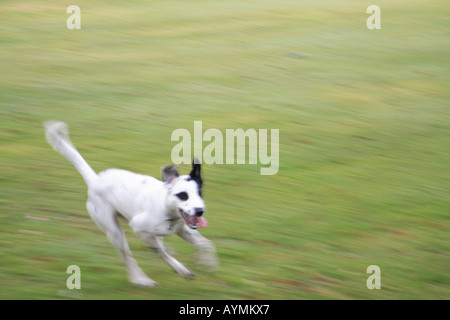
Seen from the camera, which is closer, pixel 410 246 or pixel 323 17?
pixel 410 246

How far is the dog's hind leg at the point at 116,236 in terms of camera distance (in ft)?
23.4

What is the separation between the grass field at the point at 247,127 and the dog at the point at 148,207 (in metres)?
0.35

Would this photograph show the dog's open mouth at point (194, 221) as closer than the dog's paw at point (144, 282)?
Yes

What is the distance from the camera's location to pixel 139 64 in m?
16.9

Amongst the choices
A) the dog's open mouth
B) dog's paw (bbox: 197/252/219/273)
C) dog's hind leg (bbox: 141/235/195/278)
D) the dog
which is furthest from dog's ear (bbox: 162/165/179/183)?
dog's paw (bbox: 197/252/219/273)

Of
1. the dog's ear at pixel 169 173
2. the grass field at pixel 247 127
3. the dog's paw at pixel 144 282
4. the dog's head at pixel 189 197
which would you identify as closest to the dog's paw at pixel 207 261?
the grass field at pixel 247 127

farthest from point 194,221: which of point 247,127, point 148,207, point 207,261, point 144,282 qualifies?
point 247,127

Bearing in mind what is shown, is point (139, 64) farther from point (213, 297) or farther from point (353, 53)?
point (213, 297)

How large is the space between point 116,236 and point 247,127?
5.94m

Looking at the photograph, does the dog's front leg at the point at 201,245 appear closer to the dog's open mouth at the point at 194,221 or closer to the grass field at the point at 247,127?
the grass field at the point at 247,127

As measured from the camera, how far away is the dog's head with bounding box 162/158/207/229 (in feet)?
20.3

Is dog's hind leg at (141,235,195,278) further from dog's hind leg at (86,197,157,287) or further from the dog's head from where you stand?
the dog's head
